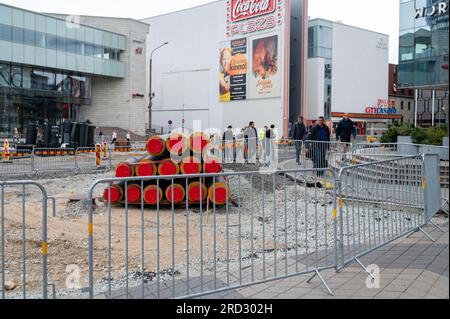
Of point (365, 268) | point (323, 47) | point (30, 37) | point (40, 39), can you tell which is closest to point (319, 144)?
point (365, 268)

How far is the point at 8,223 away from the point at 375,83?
178 ft

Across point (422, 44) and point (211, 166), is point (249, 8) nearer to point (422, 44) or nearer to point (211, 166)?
point (422, 44)

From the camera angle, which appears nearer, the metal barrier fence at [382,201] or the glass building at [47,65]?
the metal barrier fence at [382,201]

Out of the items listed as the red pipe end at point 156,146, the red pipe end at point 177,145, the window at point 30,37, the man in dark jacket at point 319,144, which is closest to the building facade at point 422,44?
the man in dark jacket at point 319,144

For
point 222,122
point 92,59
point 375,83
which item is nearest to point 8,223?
point 92,59

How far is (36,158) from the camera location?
17781 millimetres

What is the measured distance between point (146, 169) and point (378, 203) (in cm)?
556

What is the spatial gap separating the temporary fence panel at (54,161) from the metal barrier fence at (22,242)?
781cm

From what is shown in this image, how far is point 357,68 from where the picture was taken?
54.3 meters

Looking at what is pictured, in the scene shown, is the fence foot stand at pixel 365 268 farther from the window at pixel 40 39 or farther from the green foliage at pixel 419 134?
the window at pixel 40 39

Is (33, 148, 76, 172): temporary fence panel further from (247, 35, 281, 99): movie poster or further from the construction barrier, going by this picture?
(247, 35, 281, 99): movie poster

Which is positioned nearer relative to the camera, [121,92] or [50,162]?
[50,162]

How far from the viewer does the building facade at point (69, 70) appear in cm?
4062
